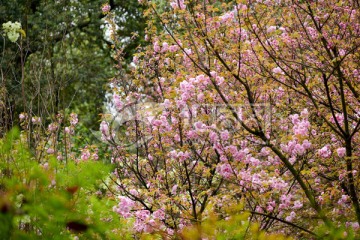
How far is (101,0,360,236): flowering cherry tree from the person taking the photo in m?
4.25

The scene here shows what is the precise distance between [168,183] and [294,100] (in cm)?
147

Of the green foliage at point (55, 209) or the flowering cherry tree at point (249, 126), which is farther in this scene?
the flowering cherry tree at point (249, 126)

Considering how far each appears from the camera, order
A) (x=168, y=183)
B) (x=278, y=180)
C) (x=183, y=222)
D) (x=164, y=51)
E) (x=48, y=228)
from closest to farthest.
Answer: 1. (x=48, y=228)
2. (x=278, y=180)
3. (x=183, y=222)
4. (x=168, y=183)
5. (x=164, y=51)

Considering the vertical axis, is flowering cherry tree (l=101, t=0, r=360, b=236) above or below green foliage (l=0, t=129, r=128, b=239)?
above

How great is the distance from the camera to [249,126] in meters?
4.58

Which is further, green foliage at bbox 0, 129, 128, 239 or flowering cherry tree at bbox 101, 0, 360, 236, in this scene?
flowering cherry tree at bbox 101, 0, 360, 236

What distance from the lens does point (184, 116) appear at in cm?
460

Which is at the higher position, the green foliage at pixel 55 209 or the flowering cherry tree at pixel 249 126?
the flowering cherry tree at pixel 249 126

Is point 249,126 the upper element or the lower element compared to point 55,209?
upper

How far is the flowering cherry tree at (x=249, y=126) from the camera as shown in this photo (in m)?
4.25

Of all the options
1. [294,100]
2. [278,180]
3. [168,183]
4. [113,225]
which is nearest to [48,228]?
[113,225]

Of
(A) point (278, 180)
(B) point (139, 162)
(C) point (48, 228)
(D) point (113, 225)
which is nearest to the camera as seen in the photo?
(C) point (48, 228)

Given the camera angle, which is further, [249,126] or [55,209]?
[249,126]

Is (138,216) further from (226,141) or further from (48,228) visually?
(48,228)
